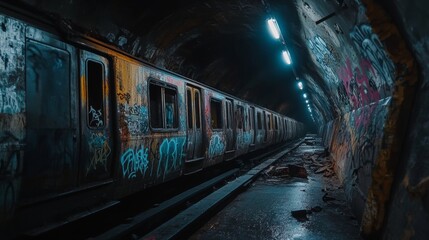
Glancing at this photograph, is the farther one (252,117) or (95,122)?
(252,117)

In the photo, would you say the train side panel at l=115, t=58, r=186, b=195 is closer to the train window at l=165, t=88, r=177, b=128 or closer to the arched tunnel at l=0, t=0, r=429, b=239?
the train window at l=165, t=88, r=177, b=128

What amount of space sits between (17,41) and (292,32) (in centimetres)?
767

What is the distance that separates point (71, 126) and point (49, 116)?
14.8 inches

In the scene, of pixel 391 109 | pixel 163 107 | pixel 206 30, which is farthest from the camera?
pixel 206 30

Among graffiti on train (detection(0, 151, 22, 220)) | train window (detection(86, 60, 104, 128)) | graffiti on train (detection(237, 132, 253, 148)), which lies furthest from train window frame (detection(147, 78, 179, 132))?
graffiti on train (detection(237, 132, 253, 148))

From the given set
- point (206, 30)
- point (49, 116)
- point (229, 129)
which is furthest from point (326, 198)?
point (206, 30)

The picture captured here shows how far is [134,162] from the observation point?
5.99 m

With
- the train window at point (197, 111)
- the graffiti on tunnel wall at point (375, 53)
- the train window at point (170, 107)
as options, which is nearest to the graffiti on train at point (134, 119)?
the train window at point (170, 107)

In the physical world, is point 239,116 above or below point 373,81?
above

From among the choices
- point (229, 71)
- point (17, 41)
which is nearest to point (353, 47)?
point (17, 41)

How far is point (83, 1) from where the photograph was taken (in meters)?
7.10

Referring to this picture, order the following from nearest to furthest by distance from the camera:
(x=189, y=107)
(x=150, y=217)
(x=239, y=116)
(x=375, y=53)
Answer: (x=375, y=53) < (x=150, y=217) < (x=189, y=107) < (x=239, y=116)

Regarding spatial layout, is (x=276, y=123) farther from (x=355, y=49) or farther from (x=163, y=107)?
(x=355, y=49)

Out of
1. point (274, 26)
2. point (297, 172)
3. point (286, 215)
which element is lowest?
point (286, 215)
